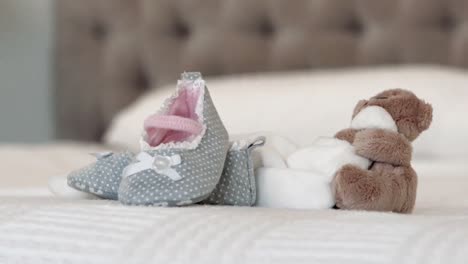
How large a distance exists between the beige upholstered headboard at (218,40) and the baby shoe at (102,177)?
120 centimetres

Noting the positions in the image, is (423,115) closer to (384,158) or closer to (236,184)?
(384,158)

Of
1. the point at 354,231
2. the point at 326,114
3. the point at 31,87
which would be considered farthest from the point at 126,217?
the point at 31,87

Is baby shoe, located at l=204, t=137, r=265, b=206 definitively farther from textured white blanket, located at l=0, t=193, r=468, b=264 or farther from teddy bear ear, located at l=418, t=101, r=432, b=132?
teddy bear ear, located at l=418, t=101, r=432, b=132

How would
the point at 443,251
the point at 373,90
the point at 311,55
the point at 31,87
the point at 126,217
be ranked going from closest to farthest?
the point at 443,251, the point at 126,217, the point at 373,90, the point at 311,55, the point at 31,87

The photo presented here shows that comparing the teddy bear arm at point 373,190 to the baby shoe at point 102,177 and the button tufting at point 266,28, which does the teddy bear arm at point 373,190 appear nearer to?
the baby shoe at point 102,177

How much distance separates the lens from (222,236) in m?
0.65

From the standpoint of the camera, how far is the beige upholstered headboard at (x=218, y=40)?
1920 mm

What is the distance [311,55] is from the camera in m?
2.05

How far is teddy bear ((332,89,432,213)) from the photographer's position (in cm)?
79

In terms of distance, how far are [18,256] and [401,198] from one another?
0.35m

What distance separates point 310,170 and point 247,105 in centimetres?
85

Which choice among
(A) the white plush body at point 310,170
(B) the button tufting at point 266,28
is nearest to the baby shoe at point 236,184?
(A) the white plush body at point 310,170

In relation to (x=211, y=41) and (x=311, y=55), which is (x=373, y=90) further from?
(x=211, y=41)

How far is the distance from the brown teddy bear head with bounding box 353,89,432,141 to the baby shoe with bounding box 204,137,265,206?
0.14 metres
